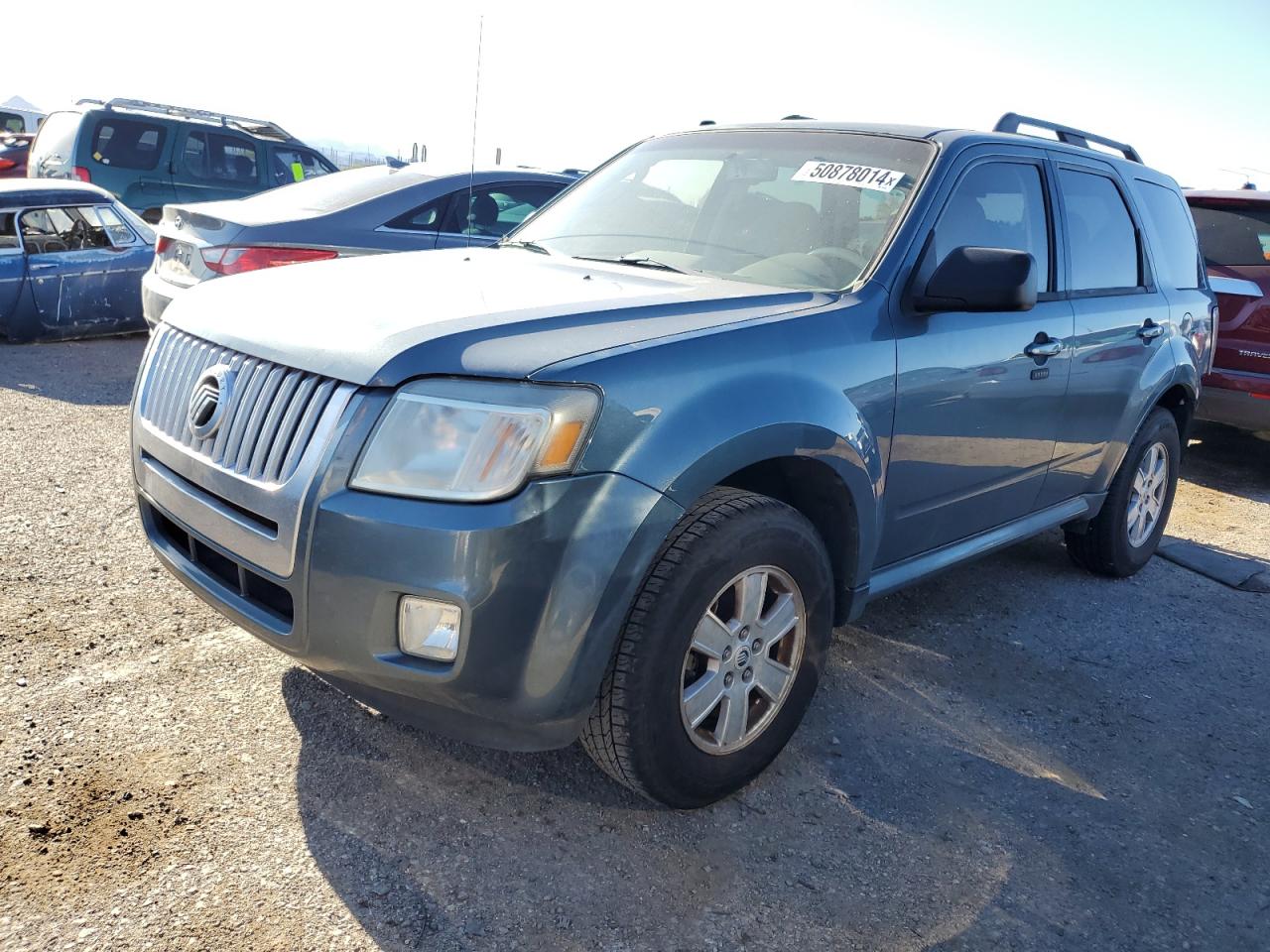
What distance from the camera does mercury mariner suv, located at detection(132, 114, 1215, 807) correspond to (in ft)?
7.24

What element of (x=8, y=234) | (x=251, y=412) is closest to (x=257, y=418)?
(x=251, y=412)

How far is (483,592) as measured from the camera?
214 cm

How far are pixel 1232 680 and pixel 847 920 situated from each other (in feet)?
7.79

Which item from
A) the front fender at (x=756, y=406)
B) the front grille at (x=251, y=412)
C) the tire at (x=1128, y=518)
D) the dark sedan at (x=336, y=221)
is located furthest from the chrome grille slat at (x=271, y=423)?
the tire at (x=1128, y=518)

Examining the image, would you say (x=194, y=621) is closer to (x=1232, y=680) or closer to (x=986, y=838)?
(x=986, y=838)

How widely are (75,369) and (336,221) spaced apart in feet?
8.40

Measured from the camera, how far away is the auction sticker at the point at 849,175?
335cm

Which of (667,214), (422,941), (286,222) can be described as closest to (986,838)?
(422,941)

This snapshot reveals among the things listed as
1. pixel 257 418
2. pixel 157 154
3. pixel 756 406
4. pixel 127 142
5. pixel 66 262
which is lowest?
pixel 66 262

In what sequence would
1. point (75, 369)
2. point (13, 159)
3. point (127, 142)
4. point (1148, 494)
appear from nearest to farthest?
1. point (1148, 494)
2. point (75, 369)
3. point (127, 142)
4. point (13, 159)

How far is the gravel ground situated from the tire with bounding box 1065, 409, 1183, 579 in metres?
0.82

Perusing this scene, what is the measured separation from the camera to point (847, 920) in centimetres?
240

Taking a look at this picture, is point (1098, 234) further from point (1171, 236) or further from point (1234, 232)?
point (1234, 232)

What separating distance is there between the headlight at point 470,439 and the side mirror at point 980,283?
132 centimetres
